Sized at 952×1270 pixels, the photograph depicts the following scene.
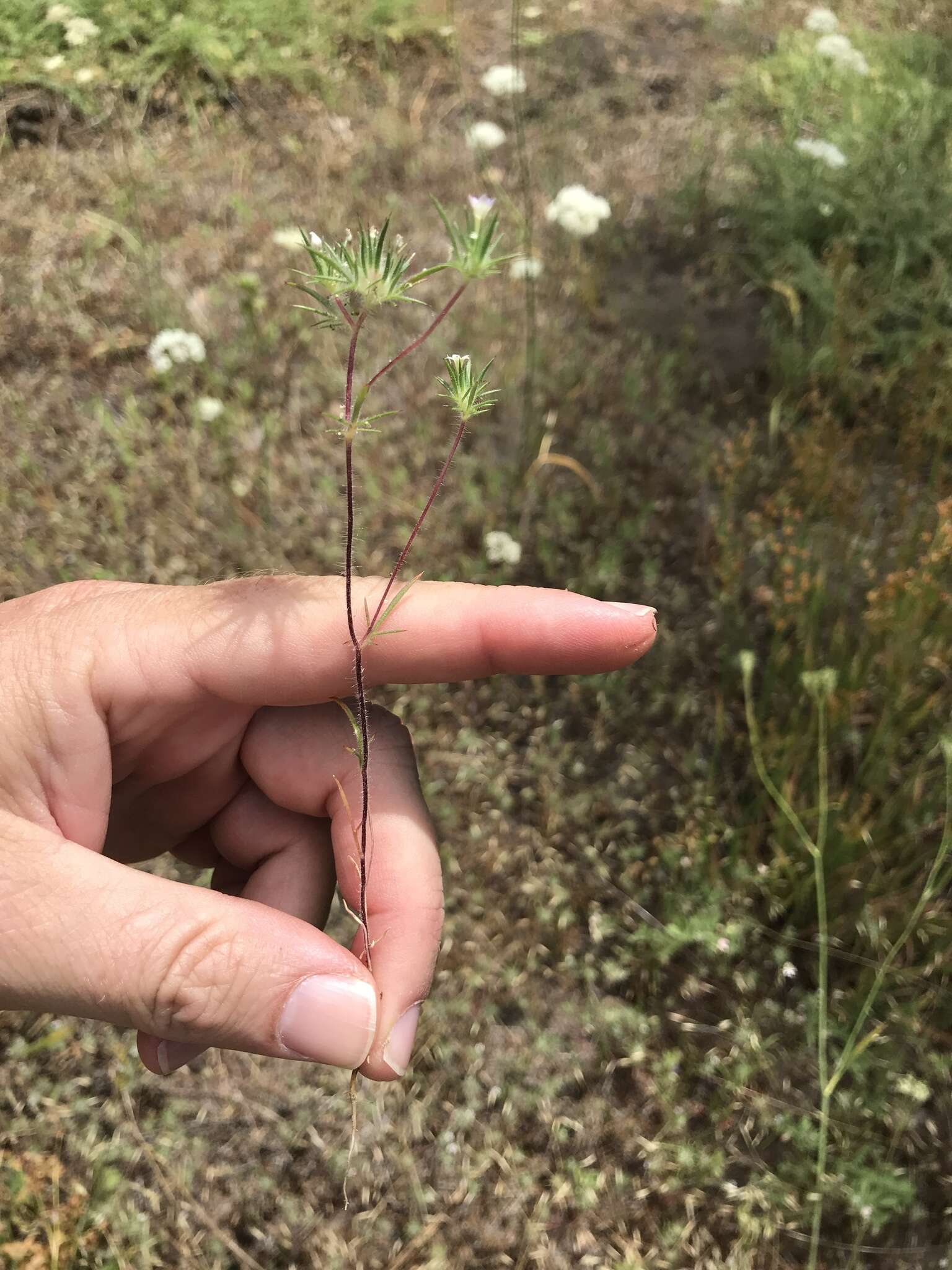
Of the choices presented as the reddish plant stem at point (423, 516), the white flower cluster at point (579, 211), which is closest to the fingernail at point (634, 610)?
the reddish plant stem at point (423, 516)

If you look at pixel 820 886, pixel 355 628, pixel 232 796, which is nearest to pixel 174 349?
pixel 232 796

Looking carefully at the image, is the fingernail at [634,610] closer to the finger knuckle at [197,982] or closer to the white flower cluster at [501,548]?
the finger knuckle at [197,982]

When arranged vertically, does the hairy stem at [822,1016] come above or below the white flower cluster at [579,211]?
below

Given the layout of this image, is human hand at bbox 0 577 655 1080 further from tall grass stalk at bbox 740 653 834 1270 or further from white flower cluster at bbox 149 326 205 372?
white flower cluster at bbox 149 326 205 372

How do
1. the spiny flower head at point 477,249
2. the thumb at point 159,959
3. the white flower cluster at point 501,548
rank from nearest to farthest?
the spiny flower head at point 477,249 → the thumb at point 159,959 → the white flower cluster at point 501,548

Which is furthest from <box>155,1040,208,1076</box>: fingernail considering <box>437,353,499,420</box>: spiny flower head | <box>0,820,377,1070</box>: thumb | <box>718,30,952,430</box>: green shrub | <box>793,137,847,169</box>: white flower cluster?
<box>793,137,847,169</box>: white flower cluster

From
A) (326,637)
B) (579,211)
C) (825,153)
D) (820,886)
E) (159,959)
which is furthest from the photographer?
(825,153)

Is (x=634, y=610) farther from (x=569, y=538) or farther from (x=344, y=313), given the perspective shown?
(x=569, y=538)
